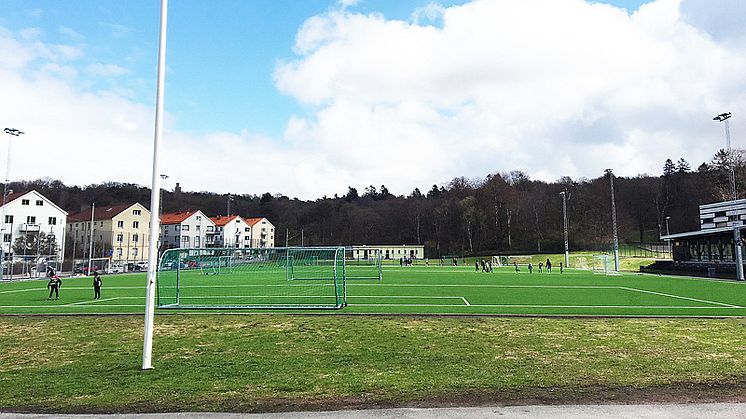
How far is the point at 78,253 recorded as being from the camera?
80688 mm

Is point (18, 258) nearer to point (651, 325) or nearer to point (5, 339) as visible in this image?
point (5, 339)

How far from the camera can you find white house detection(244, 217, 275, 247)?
106m

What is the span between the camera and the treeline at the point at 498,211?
319 ft

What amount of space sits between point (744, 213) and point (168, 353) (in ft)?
187

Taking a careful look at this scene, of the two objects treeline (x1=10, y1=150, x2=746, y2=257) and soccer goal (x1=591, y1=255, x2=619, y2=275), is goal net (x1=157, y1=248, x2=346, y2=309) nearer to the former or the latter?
soccer goal (x1=591, y1=255, x2=619, y2=275)

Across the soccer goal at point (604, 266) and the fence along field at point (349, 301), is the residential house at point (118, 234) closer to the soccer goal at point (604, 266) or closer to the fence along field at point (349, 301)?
the fence along field at point (349, 301)

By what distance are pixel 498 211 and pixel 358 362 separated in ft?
320

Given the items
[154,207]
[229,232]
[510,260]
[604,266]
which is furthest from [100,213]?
[154,207]

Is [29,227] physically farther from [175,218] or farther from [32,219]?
[175,218]

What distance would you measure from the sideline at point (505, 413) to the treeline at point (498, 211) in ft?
296

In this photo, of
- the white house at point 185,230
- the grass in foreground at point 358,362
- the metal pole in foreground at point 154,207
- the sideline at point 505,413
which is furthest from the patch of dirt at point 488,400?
the white house at point 185,230

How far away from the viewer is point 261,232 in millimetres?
109312

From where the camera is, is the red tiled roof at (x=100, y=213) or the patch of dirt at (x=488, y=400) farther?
the red tiled roof at (x=100, y=213)

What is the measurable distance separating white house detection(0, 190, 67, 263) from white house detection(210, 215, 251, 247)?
31786 millimetres
